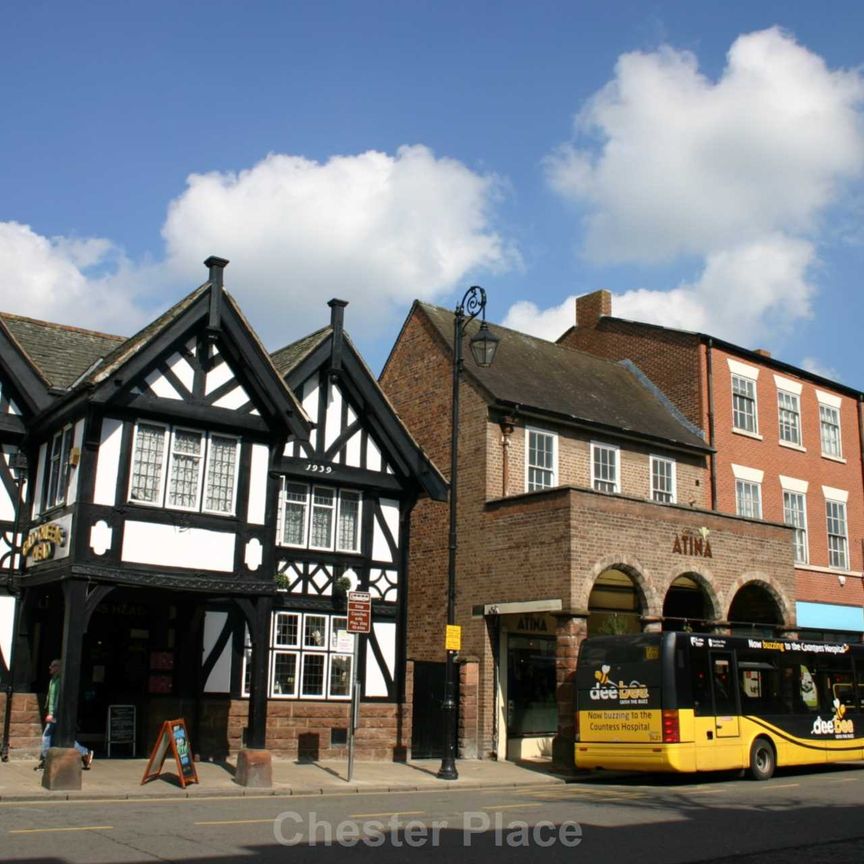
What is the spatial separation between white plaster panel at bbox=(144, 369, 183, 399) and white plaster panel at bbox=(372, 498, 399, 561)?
20.0 ft

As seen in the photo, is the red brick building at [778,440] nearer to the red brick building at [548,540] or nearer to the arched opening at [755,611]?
the red brick building at [548,540]

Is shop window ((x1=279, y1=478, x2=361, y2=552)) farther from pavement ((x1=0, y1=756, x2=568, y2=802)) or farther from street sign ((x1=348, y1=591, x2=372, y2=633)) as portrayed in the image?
pavement ((x1=0, y1=756, x2=568, y2=802))

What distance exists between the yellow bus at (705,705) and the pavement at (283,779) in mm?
1956

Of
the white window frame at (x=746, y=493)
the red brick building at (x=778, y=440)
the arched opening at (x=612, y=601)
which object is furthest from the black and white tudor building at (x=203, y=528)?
the white window frame at (x=746, y=493)

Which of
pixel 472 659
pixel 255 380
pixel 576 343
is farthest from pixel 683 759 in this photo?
pixel 576 343

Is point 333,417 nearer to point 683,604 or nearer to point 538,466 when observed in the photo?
point 538,466

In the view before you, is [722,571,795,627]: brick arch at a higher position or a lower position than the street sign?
higher

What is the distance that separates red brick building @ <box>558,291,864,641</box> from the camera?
3173 centimetres

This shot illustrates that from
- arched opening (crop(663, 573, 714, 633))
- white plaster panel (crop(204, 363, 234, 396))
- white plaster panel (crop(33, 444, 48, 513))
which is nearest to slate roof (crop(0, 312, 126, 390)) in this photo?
white plaster panel (crop(33, 444, 48, 513))

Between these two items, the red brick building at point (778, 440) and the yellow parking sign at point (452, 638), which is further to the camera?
the red brick building at point (778, 440)

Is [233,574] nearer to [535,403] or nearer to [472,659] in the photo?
[472,659]

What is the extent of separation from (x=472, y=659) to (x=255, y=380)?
8461 millimetres

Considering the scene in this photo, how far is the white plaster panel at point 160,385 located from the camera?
18.9 metres

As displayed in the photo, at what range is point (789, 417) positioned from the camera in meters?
34.3
